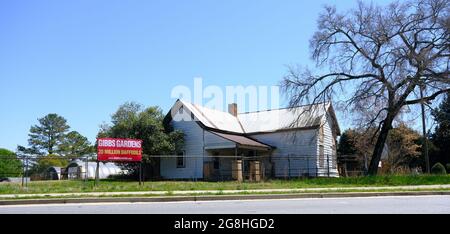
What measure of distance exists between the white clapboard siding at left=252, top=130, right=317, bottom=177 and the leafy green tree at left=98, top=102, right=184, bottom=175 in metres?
Result: 8.38

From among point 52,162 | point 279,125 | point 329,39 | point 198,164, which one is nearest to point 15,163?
point 52,162

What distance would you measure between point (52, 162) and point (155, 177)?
3859 cm

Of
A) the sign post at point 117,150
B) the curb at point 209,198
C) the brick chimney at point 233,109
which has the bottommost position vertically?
the curb at point 209,198

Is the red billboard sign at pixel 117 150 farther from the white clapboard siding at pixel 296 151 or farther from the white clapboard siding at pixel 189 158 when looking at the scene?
the white clapboard siding at pixel 296 151

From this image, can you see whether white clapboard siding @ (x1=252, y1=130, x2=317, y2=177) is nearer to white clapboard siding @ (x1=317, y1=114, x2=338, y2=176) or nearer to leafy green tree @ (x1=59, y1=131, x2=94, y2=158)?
white clapboard siding @ (x1=317, y1=114, x2=338, y2=176)

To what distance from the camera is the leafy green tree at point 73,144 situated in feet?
337

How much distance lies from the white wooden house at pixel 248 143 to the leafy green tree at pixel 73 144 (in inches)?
2588

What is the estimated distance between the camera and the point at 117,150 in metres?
24.4

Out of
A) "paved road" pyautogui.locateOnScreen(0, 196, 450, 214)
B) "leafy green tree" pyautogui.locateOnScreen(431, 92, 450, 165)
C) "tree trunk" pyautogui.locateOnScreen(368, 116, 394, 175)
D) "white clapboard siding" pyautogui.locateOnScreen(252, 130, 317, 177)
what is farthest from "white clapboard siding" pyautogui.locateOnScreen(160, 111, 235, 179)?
"leafy green tree" pyautogui.locateOnScreen(431, 92, 450, 165)

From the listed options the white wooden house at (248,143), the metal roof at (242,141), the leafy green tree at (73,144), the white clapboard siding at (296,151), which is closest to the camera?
the metal roof at (242,141)

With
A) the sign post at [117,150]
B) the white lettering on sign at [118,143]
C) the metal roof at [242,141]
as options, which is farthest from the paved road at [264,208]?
the metal roof at [242,141]

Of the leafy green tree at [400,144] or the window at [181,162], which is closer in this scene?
the window at [181,162]

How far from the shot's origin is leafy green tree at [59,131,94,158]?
102706 mm

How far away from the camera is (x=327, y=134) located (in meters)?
44.4
